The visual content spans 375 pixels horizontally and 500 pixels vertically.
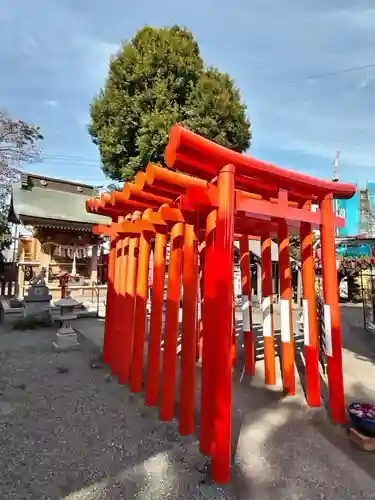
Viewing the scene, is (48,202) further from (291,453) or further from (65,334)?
(291,453)

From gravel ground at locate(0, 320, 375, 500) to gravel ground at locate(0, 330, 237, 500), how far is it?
0.03 ft

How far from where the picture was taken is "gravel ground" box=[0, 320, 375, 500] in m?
2.64

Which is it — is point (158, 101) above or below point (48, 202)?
above

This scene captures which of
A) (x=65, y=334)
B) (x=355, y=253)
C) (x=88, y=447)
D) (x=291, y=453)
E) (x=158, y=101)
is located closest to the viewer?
(x=291, y=453)

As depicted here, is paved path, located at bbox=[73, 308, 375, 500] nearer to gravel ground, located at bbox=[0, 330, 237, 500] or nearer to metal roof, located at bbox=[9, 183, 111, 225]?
gravel ground, located at bbox=[0, 330, 237, 500]

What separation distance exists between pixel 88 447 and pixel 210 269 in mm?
2354

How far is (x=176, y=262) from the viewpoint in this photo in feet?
13.8

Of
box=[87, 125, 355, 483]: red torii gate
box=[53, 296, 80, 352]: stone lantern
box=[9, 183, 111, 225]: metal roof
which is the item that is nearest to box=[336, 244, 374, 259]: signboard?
box=[9, 183, 111, 225]: metal roof

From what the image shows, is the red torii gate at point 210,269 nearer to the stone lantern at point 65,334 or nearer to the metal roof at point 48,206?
the stone lantern at point 65,334

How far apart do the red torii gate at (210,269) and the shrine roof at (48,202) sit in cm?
875

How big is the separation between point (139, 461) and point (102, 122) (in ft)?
48.1

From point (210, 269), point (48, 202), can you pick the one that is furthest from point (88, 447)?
point (48, 202)

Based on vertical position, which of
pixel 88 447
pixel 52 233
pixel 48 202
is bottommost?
pixel 88 447

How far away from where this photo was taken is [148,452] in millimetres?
3211
